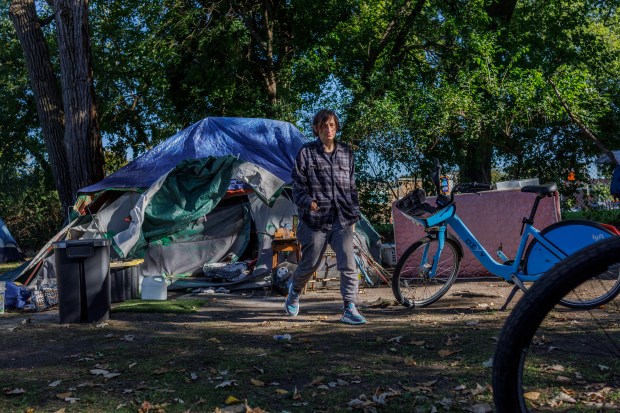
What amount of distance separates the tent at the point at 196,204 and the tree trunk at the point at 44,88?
3111 millimetres

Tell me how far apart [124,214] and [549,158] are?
27.2 ft

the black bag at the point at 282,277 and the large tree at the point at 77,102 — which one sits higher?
the large tree at the point at 77,102

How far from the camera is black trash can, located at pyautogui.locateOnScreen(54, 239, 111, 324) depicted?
726 cm

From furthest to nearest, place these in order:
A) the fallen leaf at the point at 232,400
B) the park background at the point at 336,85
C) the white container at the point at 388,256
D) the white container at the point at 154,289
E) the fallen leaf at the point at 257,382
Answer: the park background at the point at 336,85
the white container at the point at 388,256
the white container at the point at 154,289
the fallen leaf at the point at 257,382
the fallen leaf at the point at 232,400

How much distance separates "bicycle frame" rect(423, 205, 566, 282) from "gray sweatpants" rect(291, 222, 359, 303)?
938mm

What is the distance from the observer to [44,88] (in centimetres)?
1362

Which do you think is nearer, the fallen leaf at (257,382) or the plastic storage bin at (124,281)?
the fallen leaf at (257,382)

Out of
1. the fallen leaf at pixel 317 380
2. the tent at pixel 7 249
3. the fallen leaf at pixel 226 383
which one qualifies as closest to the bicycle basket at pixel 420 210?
the fallen leaf at pixel 317 380

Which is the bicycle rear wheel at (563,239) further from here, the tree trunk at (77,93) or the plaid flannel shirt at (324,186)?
the tree trunk at (77,93)

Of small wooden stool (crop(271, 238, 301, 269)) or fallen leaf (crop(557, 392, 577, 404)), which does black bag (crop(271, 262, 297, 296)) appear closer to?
small wooden stool (crop(271, 238, 301, 269))

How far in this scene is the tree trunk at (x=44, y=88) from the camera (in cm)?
1338

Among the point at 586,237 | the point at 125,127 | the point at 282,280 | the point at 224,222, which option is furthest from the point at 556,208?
the point at 125,127

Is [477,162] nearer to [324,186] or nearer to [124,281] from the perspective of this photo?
[124,281]

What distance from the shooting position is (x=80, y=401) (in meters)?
4.25
